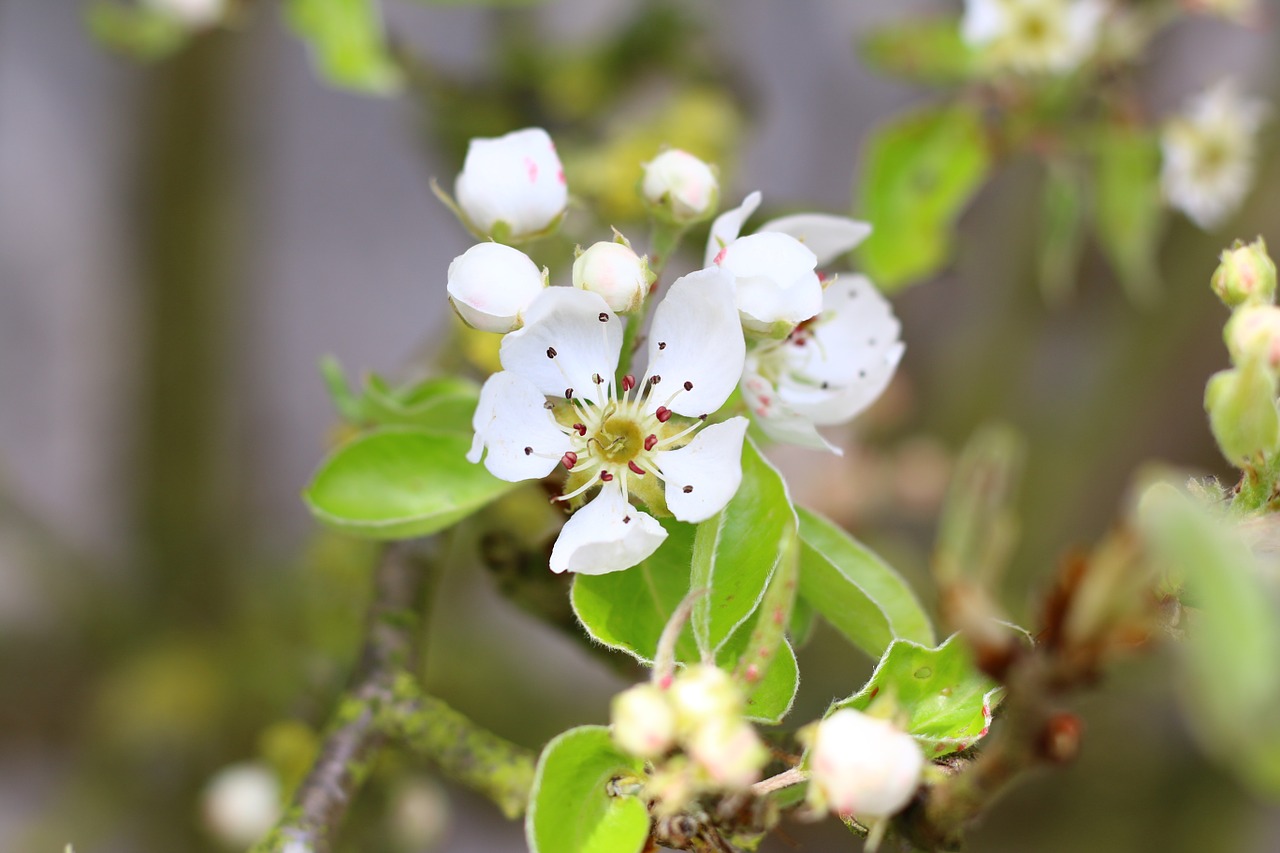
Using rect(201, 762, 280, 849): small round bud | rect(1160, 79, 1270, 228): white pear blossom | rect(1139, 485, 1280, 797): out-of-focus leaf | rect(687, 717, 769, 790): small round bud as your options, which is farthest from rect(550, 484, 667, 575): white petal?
rect(1160, 79, 1270, 228): white pear blossom

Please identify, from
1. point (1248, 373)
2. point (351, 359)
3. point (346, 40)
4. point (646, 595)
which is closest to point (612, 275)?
point (646, 595)

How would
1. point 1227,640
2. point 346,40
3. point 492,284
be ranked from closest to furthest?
point 1227,640 < point 492,284 < point 346,40

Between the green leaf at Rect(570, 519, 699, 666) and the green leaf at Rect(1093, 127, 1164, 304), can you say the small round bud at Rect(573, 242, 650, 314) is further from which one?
the green leaf at Rect(1093, 127, 1164, 304)

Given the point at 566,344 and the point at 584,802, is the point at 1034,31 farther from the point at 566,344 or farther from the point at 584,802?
the point at 584,802

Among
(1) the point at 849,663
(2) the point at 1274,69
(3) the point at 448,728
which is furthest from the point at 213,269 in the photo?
(2) the point at 1274,69

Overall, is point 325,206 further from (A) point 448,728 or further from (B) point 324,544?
(A) point 448,728
